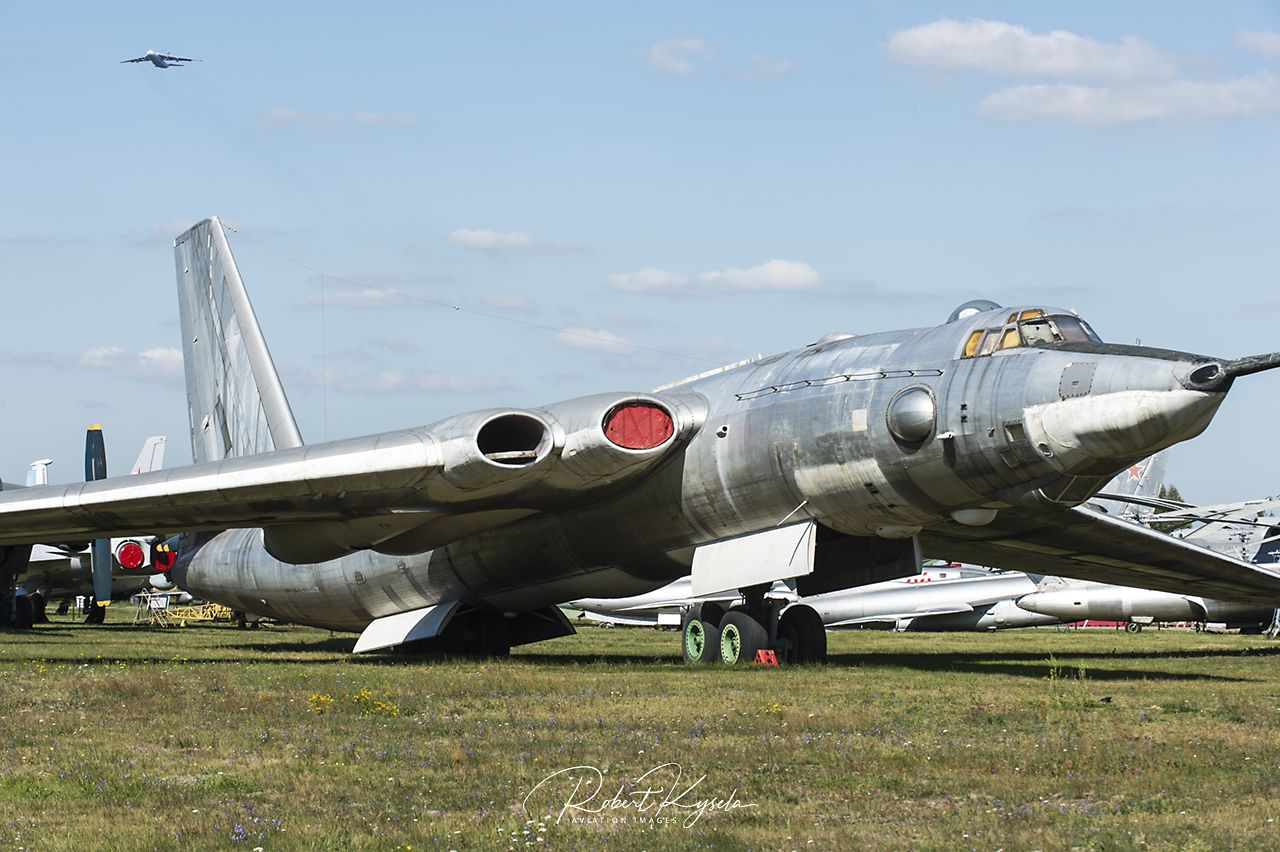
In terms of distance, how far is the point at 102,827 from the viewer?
658 cm

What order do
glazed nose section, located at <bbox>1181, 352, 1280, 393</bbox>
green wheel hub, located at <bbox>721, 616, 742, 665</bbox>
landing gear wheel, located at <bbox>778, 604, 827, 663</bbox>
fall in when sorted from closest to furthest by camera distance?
1. glazed nose section, located at <bbox>1181, 352, 1280, 393</bbox>
2. green wheel hub, located at <bbox>721, 616, 742, 665</bbox>
3. landing gear wheel, located at <bbox>778, 604, 827, 663</bbox>

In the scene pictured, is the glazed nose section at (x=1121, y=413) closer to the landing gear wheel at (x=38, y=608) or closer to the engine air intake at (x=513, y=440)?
the engine air intake at (x=513, y=440)

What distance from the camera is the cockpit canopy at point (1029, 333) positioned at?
14.3m

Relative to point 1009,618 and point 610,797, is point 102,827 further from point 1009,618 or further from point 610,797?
point 1009,618

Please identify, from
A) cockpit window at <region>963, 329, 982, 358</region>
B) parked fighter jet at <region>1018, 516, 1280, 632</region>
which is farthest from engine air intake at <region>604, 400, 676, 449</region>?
parked fighter jet at <region>1018, 516, 1280, 632</region>

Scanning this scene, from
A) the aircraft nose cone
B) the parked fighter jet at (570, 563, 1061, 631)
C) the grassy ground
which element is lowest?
the parked fighter jet at (570, 563, 1061, 631)

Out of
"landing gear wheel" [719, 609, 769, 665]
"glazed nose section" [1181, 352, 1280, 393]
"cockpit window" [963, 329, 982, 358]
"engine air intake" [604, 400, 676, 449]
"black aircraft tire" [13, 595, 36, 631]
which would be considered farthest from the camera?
"black aircraft tire" [13, 595, 36, 631]

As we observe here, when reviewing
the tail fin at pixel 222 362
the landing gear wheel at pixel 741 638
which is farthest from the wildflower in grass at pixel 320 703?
the tail fin at pixel 222 362

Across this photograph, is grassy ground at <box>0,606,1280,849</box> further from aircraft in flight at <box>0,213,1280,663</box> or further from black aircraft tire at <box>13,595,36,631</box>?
black aircraft tire at <box>13,595,36,631</box>

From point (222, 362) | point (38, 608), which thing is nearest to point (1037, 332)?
point (222, 362)

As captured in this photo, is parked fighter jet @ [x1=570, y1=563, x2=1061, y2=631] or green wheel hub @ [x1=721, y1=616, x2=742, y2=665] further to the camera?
parked fighter jet @ [x1=570, y1=563, x2=1061, y2=631]
